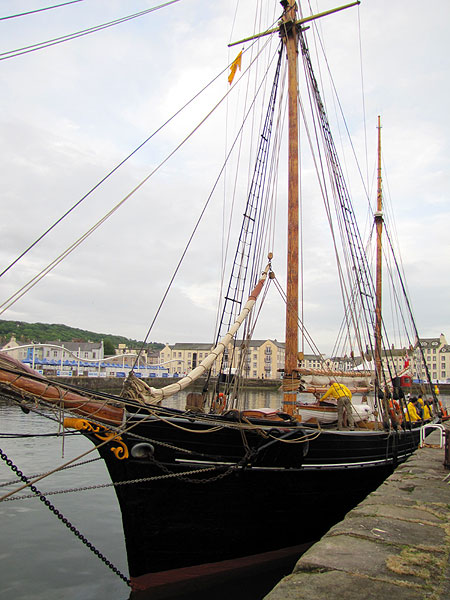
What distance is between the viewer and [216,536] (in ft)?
25.8

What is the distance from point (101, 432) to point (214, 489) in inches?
87.2

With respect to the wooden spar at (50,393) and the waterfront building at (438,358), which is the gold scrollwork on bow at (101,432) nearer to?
the wooden spar at (50,393)

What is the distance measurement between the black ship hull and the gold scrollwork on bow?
0.29 feet

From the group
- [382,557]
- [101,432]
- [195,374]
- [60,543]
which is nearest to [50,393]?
[101,432]

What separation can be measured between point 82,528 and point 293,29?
14973 mm

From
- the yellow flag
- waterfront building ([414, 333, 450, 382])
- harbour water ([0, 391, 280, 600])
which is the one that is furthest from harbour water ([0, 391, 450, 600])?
waterfront building ([414, 333, 450, 382])

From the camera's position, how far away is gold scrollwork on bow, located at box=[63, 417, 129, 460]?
22.2 ft

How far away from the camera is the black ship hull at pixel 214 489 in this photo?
728 cm

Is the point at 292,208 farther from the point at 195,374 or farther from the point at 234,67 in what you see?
the point at 195,374

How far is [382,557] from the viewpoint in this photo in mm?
3705

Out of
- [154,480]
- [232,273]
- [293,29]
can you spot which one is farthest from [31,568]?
[293,29]

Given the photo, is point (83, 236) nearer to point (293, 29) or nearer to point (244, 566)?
point (244, 566)

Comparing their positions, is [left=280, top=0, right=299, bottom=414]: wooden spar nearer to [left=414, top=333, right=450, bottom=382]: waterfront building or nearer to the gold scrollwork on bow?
the gold scrollwork on bow

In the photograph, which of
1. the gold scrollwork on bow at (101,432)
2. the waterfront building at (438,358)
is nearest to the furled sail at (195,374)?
the gold scrollwork on bow at (101,432)
